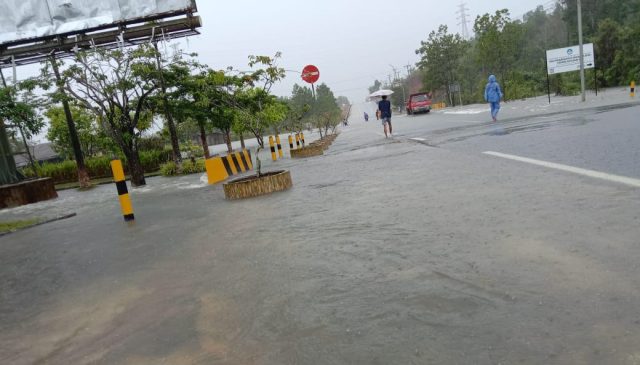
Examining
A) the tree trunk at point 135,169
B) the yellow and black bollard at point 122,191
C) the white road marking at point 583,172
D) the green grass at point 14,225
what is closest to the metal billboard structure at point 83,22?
the tree trunk at point 135,169

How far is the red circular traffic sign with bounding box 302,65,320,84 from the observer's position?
50.0 feet

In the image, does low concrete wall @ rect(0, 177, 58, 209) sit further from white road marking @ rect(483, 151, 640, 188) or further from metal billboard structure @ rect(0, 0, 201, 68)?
white road marking @ rect(483, 151, 640, 188)

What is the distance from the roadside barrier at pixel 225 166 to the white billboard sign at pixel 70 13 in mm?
5706

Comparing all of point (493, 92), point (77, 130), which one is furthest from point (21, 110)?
point (77, 130)

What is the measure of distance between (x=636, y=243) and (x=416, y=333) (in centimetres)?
190

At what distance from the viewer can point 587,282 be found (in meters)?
2.80

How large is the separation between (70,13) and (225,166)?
8473 mm

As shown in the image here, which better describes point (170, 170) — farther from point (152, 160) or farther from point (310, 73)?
point (310, 73)

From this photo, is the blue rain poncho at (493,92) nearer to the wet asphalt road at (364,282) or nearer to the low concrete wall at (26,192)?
the wet asphalt road at (364,282)

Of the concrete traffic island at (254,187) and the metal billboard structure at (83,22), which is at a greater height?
the metal billboard structure at (83,22)

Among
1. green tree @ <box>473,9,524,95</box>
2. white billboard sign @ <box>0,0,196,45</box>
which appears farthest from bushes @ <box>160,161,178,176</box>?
green tree @ <box>473,9,524,95</box>

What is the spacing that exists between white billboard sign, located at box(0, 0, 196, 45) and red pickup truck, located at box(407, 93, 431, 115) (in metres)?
29.4

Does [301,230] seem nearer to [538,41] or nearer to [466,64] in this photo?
[466,64]

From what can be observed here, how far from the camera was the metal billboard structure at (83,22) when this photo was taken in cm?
1616
